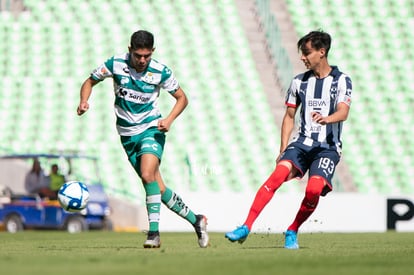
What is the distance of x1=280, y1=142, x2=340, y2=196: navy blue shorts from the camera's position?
8.91 meters

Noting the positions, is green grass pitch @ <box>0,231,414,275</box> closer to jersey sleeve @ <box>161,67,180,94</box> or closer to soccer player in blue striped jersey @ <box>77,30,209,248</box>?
soccer player in blue striped jersey @ <box>77,30,209,248</box>

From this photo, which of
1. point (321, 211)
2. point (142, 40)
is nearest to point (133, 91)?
point (142, 40)

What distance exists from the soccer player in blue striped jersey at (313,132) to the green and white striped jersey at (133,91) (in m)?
1.26

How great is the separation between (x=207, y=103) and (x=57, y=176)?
5.02m

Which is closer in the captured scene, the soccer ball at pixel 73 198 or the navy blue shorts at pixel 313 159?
the navy blue shorts at pixel 313 159

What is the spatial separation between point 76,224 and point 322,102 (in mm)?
11492

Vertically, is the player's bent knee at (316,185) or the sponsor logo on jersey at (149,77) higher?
the sponsor logo on jersey at (149,77)

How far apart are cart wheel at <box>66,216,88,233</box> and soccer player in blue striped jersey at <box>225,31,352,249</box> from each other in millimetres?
10993

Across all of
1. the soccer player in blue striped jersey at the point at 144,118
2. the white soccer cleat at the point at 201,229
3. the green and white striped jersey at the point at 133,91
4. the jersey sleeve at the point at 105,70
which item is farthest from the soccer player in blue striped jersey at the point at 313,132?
the jersey sleeve at the point at 105,70

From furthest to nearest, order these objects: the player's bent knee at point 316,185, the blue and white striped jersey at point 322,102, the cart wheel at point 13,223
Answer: the cart wheel at point 13,223
the blue and white striped jersey at point 322,102
the player's bent knee at point 316,185

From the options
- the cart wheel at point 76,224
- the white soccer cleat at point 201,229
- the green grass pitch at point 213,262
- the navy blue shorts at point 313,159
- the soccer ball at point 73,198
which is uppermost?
the navy blue shorts at point 313,159

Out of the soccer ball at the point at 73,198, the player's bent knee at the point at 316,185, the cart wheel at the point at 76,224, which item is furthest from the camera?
the cart wheel at the point at 76,224

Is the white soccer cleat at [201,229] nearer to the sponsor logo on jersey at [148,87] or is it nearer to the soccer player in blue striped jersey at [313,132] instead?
the soccer player in blue striped jersey at [313,132]

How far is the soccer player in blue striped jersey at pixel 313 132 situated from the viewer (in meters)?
8.88
